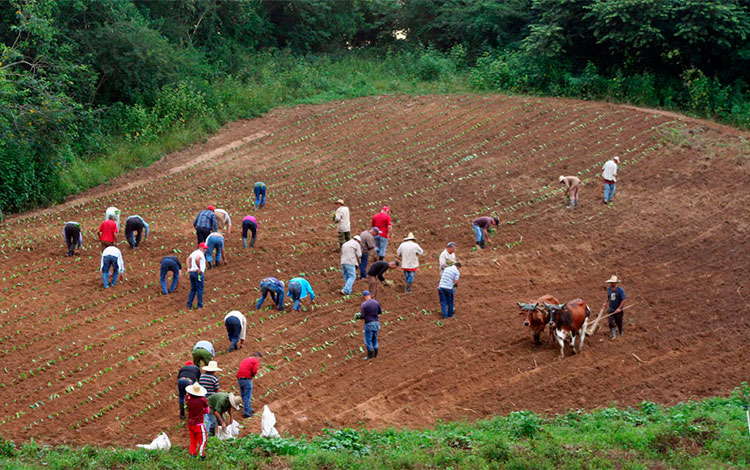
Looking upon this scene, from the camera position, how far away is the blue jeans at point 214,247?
2234cm

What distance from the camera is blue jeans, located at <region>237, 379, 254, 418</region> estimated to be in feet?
50.7

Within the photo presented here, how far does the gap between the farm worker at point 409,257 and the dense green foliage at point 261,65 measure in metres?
14.0

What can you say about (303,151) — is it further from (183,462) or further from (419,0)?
(183,462)

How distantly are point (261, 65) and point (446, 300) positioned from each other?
26407 millimetres

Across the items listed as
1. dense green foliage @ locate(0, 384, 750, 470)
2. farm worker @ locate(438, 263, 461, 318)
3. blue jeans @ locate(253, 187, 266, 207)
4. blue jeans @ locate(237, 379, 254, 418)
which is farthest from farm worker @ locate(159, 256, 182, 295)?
dense green foliage @ locate(0, 384, 750, 470)

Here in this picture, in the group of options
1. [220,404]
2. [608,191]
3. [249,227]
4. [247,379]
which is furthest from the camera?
[608,191]

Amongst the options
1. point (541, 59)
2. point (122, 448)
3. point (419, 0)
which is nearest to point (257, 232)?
point (122, 448)

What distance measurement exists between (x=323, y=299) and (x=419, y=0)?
29978 millimetres

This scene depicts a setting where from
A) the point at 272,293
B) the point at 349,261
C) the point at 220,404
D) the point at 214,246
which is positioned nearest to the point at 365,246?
the point at 349,261

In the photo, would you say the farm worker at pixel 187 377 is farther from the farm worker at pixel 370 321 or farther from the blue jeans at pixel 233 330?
the farm worker at pixel 370 321

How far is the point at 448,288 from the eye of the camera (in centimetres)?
1988

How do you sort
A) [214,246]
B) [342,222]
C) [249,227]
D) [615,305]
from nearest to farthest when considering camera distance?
[615,305] < [214,246] < [342,222] < [249,227]

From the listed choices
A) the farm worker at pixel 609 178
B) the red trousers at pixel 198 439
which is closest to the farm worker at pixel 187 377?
the red trousers at pixel 198 439

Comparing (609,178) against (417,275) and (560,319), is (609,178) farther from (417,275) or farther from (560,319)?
(560,319)
